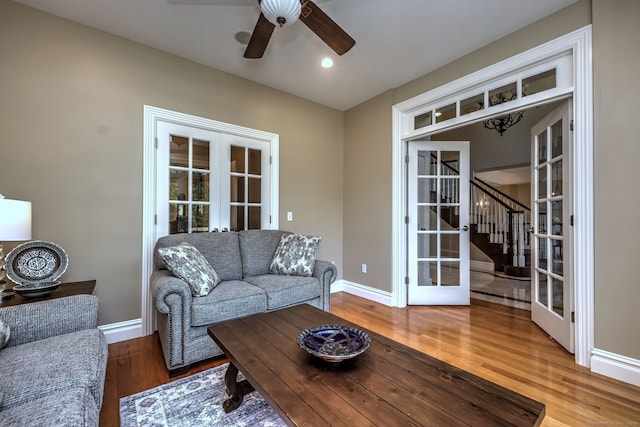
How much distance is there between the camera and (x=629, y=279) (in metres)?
1.86

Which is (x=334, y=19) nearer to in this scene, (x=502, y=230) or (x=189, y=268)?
(x=189, y=268)

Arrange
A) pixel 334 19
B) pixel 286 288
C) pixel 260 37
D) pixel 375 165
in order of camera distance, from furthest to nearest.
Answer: pixel 375 165 → pixel 286 288 → pixel 334 19 → pixel 260 37

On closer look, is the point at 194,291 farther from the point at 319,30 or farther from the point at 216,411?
the point at 319,30

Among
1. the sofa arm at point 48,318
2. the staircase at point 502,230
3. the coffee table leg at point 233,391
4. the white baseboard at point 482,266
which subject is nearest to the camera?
the sofa arm at point 48,318

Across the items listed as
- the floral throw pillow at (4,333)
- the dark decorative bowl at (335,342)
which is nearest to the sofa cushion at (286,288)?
the dark decorative bowl at (335,342)

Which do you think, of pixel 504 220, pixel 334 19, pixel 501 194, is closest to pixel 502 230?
pixel 504 220

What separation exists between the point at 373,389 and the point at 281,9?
1986mm

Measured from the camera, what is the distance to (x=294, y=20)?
172cm

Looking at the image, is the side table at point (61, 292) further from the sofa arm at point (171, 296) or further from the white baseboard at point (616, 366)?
the white baseboard at point (616, 366)

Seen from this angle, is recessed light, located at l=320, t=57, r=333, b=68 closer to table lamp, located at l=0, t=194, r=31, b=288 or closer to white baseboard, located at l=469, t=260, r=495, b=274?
table lamp, located at l=0, t=194, r=31, b=288

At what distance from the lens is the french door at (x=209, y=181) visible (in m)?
2.83

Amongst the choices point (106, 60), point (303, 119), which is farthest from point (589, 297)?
point (106, 60)

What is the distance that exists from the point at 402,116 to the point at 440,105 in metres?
0.49

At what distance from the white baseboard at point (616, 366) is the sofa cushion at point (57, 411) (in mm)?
2958
